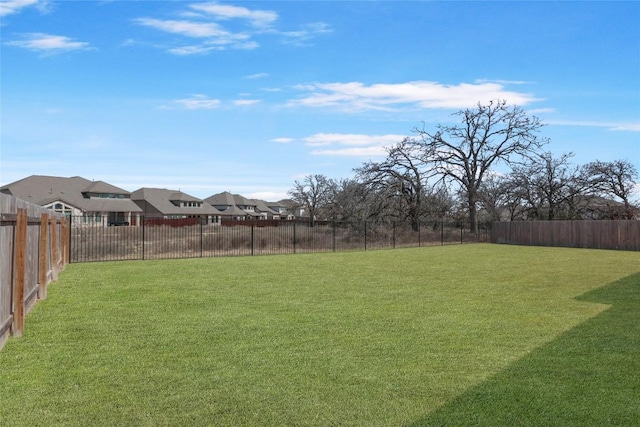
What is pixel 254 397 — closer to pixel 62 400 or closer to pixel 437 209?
pixel 62 400

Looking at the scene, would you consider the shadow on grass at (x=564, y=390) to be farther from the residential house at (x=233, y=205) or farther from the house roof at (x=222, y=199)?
the house roof at (x=222, y=199)

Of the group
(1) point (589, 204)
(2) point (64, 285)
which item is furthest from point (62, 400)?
(1) point (589, 204)

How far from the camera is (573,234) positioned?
1194 inches

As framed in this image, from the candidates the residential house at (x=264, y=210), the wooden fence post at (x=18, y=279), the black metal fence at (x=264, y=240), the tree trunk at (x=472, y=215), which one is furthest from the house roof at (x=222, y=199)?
the wooden fence post at (x=18, y=279)

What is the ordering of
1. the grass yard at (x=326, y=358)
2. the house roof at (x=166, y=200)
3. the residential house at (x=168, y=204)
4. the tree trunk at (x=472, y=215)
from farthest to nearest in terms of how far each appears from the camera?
the house roof at (x=166, y=200) → the residential house at (x=168, y=204) → the tree trunk at (x=472, y=215) → the grass yard at (x=326, y=358)

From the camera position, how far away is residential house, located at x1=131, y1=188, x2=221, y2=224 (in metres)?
68.6

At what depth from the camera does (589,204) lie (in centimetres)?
3822

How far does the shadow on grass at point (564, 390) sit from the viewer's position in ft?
12.7

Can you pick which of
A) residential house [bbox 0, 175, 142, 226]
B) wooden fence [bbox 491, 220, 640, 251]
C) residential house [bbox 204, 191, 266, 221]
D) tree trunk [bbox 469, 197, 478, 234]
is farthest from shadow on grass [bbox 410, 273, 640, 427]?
residential house [bbox 204, 191, 266, 221]

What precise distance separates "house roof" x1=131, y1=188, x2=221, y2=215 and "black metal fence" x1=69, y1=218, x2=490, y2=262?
33.6 meters

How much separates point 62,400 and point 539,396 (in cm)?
373

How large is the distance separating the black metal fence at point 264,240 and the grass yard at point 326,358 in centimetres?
1312

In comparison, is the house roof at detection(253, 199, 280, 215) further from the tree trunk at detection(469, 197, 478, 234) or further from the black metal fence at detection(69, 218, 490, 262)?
the tree trunk at detection(469, 197, 478, 234)

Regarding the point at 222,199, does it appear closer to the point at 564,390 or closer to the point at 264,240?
the point at 264,240
